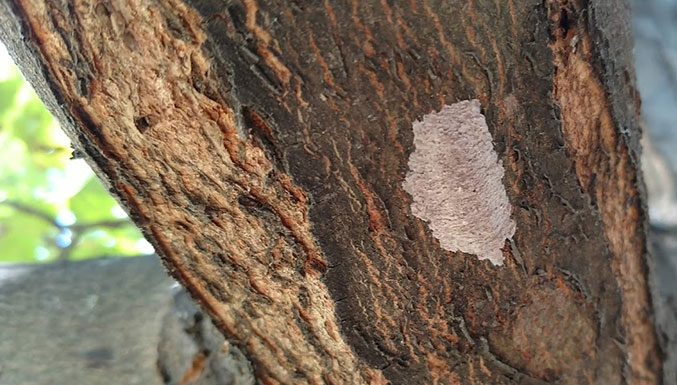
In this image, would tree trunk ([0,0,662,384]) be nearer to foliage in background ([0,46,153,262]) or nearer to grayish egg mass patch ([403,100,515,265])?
grayish egg mass patch ([403,100,515,265])

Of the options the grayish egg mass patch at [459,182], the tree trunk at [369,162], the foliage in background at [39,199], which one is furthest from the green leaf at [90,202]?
the grayish egg mass patch at [459,182]

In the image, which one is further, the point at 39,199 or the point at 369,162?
the point at 39,199

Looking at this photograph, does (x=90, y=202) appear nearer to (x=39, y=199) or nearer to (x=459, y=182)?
(x=39, y=199)

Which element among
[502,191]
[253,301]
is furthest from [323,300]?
[502,191]

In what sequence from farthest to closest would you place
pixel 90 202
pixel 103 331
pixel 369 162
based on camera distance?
pixel 90 202
pixel 103 331
pixel 369 162

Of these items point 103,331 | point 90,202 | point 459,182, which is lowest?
point 459,182

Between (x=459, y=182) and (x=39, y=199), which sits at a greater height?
(x=39, y=199)

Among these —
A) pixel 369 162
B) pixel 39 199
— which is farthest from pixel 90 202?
pixel 369 162
